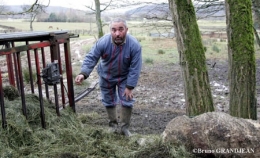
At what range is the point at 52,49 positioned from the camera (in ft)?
13.1

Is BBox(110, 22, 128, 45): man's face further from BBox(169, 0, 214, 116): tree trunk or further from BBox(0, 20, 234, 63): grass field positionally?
BBox(0, 20, 234, 63): grass field

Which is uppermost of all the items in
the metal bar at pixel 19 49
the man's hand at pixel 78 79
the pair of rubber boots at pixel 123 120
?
the metal bar at pixel 19 49

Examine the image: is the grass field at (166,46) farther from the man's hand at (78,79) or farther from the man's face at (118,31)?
the man's hand at (78,79)

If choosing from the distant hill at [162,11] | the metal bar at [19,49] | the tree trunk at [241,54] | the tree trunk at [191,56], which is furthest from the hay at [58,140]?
the distant hill at [162,11]

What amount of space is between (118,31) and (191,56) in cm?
95

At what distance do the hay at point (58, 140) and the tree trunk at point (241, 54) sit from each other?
1.14 meters

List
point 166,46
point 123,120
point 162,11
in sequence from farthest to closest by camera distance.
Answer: point 166,46
point 162,11
point 123,120

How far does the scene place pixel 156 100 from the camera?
A: 23.5 feet

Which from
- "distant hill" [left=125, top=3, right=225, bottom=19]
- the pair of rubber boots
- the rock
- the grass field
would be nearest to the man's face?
the pair of rubber boots

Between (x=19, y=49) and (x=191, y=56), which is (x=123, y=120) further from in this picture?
(x=19, y=49)

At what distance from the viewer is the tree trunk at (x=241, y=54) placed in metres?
3.44

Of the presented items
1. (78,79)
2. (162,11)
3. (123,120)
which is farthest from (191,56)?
(162,11)

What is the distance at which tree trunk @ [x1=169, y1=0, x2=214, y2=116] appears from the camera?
3.71 m

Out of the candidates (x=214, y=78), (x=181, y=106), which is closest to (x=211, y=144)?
(x=181, y=106)
